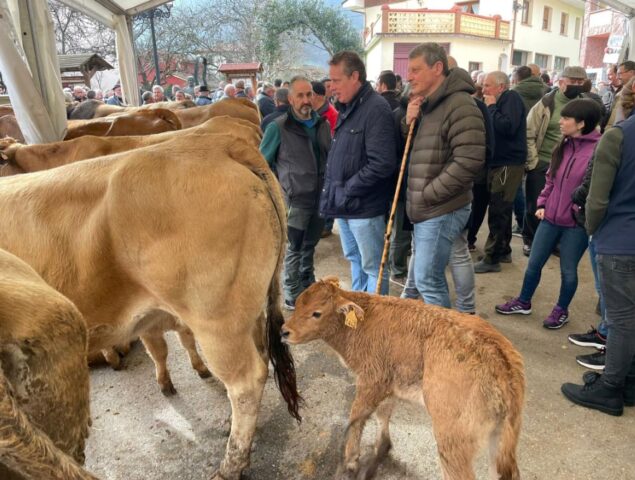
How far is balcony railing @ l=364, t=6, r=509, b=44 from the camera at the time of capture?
1035 inches

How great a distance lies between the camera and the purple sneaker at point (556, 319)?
12.3 ft

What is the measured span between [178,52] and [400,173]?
31839 millimetres

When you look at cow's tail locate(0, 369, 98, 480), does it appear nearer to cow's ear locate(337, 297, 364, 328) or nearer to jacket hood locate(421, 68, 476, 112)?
cow's ear locate(337, 297, 364, 328)

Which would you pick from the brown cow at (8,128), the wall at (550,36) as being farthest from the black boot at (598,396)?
the wall at (550,36)

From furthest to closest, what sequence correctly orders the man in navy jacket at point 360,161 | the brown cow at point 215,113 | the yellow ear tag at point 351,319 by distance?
the brown cow at point 215,113, the man in navy jacket at point 360,161, the yellow ear tag at point 351,319

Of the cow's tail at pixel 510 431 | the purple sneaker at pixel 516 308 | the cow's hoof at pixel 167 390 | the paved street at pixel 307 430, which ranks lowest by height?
the paved street at pixel 307 430

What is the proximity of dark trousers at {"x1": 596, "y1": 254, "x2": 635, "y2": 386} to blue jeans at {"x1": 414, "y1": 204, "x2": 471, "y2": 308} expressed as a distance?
858 mm

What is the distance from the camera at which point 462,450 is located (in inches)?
69.4

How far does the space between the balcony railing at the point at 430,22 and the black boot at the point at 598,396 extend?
90.8 ft

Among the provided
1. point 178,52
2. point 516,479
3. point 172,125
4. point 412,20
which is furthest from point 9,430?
point 178,52

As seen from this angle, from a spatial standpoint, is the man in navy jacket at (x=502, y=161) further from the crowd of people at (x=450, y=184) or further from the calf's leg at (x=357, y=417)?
the calf's leg at (x=357, y=417)

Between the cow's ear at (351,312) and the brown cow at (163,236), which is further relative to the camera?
the cow's ear at (351,312)

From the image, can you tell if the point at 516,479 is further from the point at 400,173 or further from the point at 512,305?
the point at 512,305

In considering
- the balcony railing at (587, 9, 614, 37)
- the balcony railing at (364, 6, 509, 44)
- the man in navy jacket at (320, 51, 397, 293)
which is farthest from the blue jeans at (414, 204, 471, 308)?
the balcony railing at (587, 9, 614, 37)
